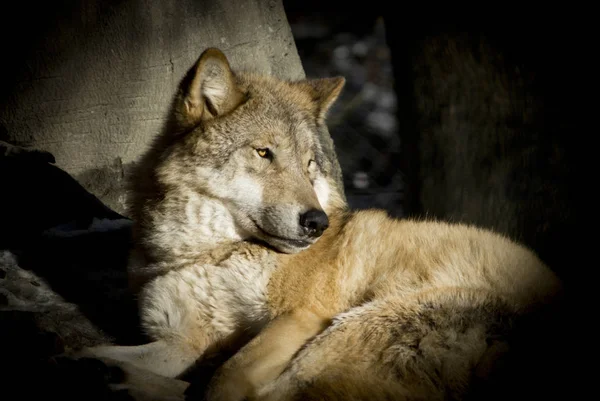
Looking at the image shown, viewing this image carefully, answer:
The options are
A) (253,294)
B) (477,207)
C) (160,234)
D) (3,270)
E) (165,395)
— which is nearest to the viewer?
(165,395)

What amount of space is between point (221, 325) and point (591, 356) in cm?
164

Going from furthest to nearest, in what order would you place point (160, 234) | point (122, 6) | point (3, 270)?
point (122, 6) → point (3, 270) → point (160, 234)

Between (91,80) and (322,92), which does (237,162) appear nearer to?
(322,92)

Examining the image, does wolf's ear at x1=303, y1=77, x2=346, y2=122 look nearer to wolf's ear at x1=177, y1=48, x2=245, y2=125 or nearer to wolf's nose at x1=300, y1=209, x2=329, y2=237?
wolf's ear at x1=177, y1=48, x2=245, y2=125

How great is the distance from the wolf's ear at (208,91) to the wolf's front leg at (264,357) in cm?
110

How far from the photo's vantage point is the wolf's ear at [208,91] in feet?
11.3

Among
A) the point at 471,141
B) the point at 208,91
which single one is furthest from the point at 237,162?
the point at 471,141

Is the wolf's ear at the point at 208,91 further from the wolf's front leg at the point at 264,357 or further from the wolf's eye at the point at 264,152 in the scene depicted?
the wolf's front leg at the point at 264,357

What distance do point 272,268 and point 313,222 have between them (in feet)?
0.96

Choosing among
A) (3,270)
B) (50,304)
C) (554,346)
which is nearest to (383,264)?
(554,346)

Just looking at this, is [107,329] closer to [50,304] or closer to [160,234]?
[50,304]

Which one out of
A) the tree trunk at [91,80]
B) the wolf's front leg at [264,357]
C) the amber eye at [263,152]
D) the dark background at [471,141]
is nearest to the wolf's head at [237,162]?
the amber eye at [263,152]

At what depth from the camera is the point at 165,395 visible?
3.02 meters

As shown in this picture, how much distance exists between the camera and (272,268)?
335cm
